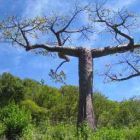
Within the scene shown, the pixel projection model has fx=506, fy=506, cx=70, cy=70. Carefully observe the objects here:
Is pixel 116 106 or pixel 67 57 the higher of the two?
pixel 116 106

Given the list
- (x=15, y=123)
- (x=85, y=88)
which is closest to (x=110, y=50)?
(x=85, y=88)

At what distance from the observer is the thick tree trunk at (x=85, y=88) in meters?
A: 15.3

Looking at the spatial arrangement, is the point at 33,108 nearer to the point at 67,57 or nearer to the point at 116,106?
the point at 116,106

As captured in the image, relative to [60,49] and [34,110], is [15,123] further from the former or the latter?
[34,110]

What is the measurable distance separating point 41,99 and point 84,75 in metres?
28.7

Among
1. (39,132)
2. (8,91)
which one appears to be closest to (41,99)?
(8,91)

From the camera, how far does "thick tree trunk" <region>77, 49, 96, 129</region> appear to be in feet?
50.2

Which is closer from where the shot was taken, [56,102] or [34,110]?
[34,110]

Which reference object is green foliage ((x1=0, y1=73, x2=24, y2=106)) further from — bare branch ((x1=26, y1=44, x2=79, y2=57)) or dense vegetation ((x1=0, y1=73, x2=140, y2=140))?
bare branch ((x1=26, y1=44, x2=79, y2=57))

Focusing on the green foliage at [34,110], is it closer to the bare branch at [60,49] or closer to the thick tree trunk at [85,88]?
the bare branch at [60,49]

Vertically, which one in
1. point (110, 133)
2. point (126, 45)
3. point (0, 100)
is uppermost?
point (0, 100)

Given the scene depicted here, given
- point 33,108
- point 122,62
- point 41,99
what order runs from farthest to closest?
1. point 41,99
2. point 33,108
3. point 122,62

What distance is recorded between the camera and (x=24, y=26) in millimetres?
16625

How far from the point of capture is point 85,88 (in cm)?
1570
